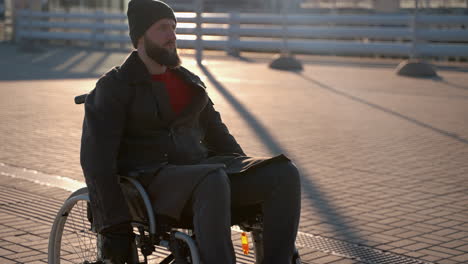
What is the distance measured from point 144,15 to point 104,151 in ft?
1.95

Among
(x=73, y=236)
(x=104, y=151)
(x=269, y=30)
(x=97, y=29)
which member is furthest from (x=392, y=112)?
(x=97, y=29)

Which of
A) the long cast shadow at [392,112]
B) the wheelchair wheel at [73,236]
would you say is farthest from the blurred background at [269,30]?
the wheelchair wheel at [73,236]

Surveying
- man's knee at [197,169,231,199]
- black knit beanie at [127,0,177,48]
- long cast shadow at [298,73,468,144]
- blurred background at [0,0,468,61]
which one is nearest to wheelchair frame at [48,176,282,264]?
man's knee at [197,169,231,199]

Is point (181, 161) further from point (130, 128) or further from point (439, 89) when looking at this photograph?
point (439, 89)

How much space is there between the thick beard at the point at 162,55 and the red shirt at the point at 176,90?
118 mm

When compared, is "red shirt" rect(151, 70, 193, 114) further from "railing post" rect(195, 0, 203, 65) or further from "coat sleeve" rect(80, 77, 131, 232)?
"railing post" rect(195, 0, 203, 65)

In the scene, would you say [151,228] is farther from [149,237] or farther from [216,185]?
[216,185]

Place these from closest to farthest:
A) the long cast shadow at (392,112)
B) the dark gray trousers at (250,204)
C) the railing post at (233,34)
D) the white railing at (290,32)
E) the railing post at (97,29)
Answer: the dark gray trousers at (250,204) → the long cast shadow at (392,112) → the white railing at (290,32) → the railing post at (233,34) → the railing post at (97,29)

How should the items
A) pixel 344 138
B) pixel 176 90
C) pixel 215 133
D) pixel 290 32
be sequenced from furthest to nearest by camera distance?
pixel 290 32 < pixel 344 138 < pixel 215 133 < pixel 176 90

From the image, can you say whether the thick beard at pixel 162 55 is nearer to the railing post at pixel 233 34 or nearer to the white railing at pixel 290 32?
the white railing at pixel 290 32

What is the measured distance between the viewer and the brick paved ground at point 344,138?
577cm

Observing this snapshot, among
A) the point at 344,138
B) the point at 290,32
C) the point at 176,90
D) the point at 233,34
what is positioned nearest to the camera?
the point at 176,90

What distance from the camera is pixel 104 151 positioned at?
374cm

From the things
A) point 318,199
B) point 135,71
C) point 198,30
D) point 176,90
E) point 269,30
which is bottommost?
point 269,30
